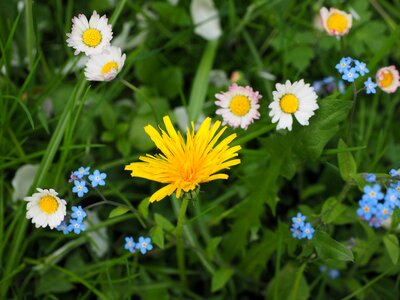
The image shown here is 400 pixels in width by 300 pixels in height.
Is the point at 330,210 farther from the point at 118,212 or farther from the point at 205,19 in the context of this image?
the point at 205,19

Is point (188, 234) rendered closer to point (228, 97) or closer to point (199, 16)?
point (228, 97)

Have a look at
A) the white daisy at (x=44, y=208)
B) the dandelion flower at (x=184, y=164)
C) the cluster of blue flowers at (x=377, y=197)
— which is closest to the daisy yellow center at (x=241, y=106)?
the dandelion flower at (x=184, y=164)

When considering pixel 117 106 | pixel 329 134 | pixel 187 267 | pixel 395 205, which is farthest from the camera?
pixel 117 106

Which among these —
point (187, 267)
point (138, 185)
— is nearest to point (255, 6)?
point (138, 185)

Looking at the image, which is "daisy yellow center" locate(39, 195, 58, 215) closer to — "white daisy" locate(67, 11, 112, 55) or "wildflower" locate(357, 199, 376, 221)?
"white daisy" locate(67, 11, 112, 55)

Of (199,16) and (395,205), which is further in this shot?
(199,16)

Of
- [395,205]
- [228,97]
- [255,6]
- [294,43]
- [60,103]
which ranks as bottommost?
[395,205]
